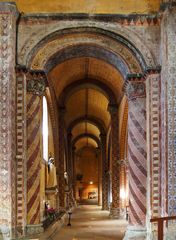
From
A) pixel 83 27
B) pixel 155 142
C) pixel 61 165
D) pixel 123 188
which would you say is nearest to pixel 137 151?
pixel 155 142

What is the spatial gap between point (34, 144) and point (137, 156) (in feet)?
9.90

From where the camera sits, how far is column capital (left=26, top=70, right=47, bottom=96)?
1447cm

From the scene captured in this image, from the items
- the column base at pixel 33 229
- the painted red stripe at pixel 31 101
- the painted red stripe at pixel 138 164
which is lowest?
the column base at pixel 33 229

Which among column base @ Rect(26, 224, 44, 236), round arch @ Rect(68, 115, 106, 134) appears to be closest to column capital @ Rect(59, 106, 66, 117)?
round arch @ Rect(68, 115, 106, 134)

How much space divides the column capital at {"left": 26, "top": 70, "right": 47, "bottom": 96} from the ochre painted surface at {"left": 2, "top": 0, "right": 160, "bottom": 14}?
5.84 ft

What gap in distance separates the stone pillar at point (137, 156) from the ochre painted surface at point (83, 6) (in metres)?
1.97

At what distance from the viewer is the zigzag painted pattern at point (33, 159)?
14.0 meters

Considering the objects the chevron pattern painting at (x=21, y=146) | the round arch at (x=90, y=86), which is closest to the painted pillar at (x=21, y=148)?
the chevron pattern painting at (x=21, y=146)

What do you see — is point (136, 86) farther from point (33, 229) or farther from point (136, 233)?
point (33, 229)

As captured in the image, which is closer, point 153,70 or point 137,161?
point 153,70

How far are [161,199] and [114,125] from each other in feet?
39.0

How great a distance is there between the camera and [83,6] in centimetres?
1434

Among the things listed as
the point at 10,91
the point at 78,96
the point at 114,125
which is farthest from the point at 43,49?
the point at 78,96

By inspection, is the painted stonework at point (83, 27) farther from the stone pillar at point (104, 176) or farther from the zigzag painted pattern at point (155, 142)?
the stone pillar at point (104, 176)
